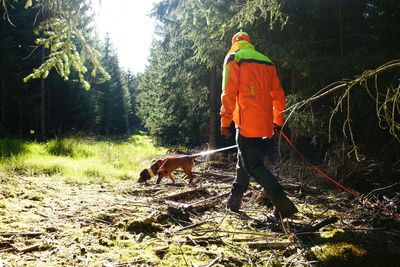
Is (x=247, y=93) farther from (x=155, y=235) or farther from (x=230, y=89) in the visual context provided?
(x=155, y=235)

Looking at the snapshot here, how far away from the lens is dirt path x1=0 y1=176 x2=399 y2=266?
7.56 ft

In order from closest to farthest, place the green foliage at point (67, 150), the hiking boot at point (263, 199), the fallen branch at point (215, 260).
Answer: the fallen branch at point (215, 260), the hiking boot at point (263, 199), the green foliage at point (67, 150)

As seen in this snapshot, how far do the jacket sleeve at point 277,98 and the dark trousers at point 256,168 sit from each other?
361 millimetres

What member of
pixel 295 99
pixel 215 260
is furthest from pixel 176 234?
pixel 295 99

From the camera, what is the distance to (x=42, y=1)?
2846 mm

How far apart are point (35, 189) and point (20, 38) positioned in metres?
16.3

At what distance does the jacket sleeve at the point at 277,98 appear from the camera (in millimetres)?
3845

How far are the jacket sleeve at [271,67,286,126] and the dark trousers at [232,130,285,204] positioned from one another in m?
0.36

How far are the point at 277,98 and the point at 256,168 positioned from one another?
1108 millimetres

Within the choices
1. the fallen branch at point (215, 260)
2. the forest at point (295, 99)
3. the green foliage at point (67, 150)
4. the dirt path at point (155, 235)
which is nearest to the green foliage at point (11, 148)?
the forest at point (295, 99)

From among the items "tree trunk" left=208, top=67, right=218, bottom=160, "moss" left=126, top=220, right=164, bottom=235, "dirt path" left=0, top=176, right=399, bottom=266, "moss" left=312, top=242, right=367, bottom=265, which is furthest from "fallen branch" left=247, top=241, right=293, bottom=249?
"tree trunk" left=208, top=67, right=218, bottom=160

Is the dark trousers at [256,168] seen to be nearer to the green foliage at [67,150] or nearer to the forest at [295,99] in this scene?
the forest at [295,99]

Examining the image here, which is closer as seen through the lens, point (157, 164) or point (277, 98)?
point (277, 98)

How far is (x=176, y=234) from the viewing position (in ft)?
9.45
